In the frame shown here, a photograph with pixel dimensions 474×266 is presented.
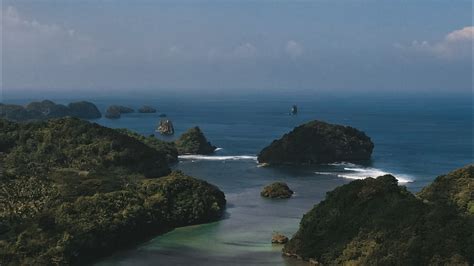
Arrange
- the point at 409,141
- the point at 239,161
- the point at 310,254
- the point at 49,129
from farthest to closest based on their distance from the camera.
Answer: the point at 409,141 → the point at 239,161 → the point at 49,129 → the point at 310,254

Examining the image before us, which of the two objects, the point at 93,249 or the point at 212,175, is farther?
the point at 212,175

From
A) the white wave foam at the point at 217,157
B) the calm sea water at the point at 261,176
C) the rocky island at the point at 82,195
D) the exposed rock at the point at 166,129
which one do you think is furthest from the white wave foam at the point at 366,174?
the exposed rock at the point at 166,129

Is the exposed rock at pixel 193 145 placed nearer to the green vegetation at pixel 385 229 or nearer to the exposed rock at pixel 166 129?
the exposed rock at pixel 166 129

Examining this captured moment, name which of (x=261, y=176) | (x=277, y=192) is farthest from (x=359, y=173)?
(x=277, y=192)

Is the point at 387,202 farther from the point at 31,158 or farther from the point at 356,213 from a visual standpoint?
the point at 31,158

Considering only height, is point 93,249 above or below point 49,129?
below

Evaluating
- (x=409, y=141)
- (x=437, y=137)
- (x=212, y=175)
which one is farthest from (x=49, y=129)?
(x=437, y=137)

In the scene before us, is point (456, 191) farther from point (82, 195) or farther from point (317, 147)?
point (317, 147)
